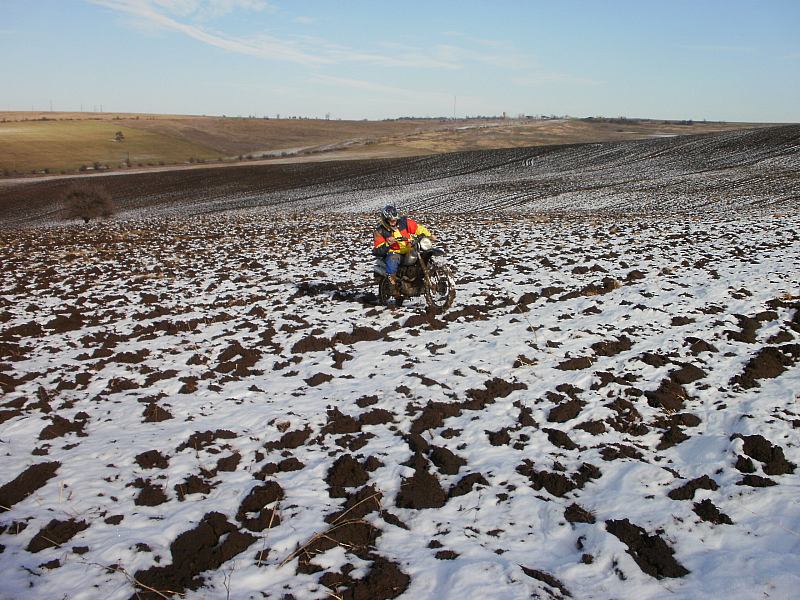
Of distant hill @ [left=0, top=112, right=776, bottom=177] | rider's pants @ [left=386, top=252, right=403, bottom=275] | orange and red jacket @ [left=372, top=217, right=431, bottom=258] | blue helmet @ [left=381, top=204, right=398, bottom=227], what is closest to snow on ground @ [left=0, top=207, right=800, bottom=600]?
rider's pants @ [left=386, top=252, right=403, bottom=275]

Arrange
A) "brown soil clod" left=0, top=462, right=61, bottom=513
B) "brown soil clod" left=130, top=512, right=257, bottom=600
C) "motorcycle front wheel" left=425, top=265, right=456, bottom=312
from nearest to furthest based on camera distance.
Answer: "brown soil clod" left=130, top=512, right=257, bottom=600 < "brown soil clod" left=0, top=462, right=61, bottom=513 < "motorcycle front wheel" left=425, top=265, right=456, bottom=312

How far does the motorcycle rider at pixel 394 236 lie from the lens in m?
10.1

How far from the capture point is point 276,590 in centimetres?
354

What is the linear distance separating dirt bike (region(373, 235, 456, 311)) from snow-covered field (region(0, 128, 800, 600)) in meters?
0.34

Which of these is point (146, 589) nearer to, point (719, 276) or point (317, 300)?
point (317, 300)

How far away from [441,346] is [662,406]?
3313 mm

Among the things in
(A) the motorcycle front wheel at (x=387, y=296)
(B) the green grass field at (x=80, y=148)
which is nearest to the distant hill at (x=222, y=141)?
(B) the green grass field at (x=80, y=148)

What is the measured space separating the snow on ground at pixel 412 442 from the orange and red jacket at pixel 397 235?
48.7 inches

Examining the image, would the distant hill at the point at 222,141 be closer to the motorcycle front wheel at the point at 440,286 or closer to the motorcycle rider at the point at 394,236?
the motorcycle rider at the point at 394,236

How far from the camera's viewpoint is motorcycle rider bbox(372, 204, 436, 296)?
10.1 metres

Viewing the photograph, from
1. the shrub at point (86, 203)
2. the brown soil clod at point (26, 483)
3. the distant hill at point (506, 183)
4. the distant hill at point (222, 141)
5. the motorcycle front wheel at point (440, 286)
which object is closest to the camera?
the brown soil clod at point (26, 483)

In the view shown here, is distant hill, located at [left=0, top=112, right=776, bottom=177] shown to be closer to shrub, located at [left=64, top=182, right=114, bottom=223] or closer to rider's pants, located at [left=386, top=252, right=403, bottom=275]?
shrub, located at [left=64, top=182, right=114, bottom=223]

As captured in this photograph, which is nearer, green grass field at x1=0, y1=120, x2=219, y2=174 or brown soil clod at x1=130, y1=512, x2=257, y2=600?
brown soil clod at x1=130, y1=512, x2=257, y2=600

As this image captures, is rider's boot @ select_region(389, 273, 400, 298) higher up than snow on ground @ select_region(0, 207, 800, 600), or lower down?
higher up
